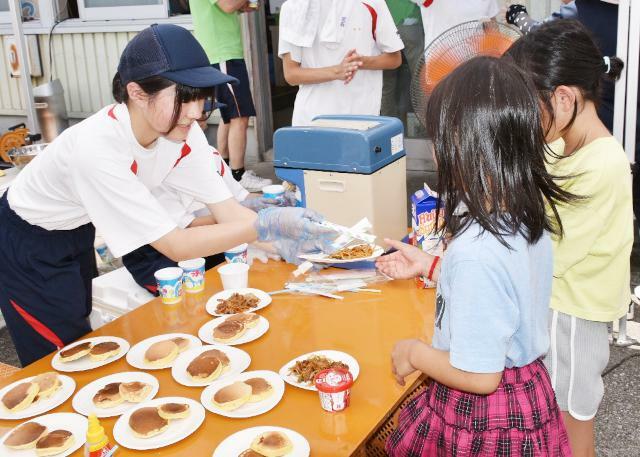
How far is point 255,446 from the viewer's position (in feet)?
4.76

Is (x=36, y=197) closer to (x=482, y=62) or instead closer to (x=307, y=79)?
(x=482, y=62)

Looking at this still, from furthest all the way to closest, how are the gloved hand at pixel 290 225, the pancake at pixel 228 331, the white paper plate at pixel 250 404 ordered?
the gloved hand at pixel 290 225, the pancake at pixel 228 331, the white paper plate at pixel 250 404

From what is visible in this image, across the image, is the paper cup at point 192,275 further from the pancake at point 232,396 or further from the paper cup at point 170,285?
the pancake at point 232,396

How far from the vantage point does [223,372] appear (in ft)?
5.80

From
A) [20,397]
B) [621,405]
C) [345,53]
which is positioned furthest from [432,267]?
[345,53]

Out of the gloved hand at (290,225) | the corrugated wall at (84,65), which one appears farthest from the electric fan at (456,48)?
the corrugated wall at (84,65)

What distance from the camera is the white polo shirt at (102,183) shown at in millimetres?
1945

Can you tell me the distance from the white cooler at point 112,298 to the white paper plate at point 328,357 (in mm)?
1027

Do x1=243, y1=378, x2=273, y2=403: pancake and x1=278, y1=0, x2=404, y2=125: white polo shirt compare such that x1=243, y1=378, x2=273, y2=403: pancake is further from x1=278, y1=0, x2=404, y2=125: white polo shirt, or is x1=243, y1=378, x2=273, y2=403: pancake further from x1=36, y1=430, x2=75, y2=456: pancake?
x1=278, y1=0, x2=404, y2=125: white polo shirt

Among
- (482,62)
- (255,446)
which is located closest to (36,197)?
(255,446)

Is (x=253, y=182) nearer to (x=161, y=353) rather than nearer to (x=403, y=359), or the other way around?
(x=161, y=353)

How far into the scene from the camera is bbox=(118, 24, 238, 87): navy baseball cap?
74.0 inches

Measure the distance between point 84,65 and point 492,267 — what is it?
22.7 feet

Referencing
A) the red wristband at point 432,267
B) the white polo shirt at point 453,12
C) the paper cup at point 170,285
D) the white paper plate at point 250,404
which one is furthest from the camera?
the white polo shirt at point 453,12
